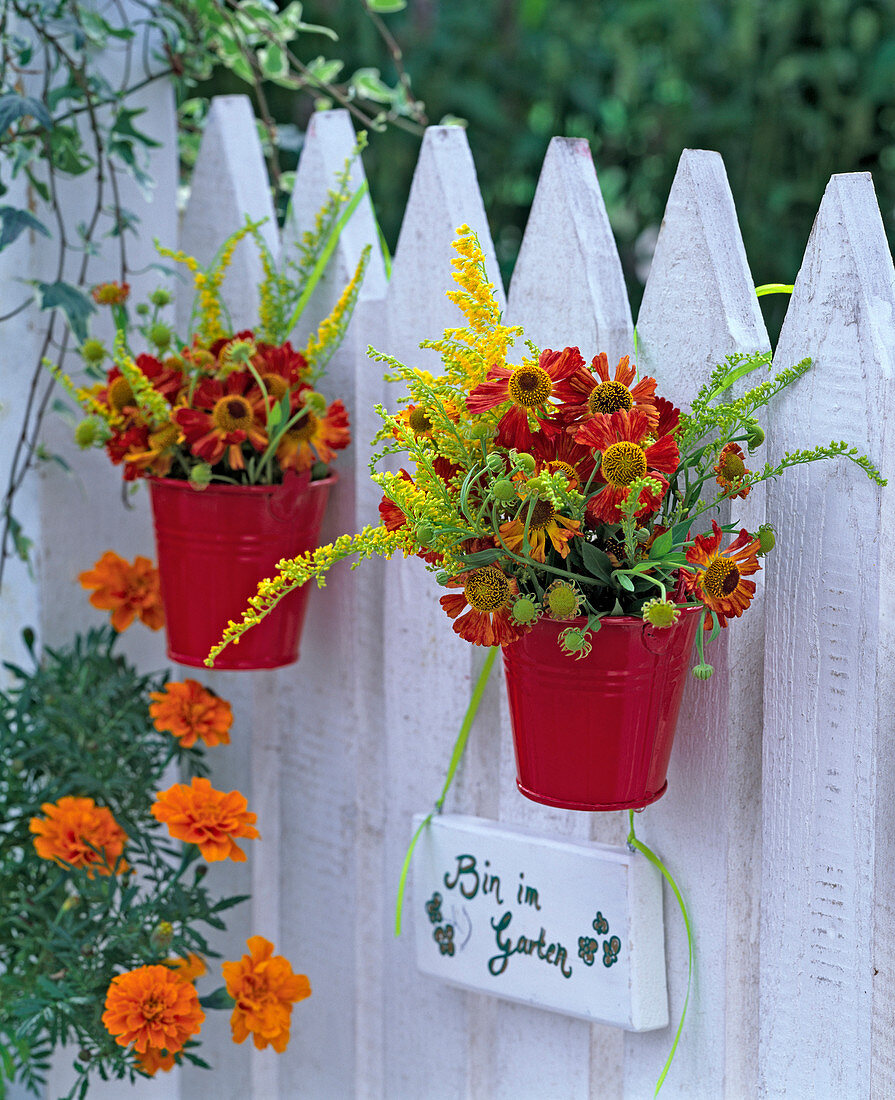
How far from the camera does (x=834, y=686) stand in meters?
0.99

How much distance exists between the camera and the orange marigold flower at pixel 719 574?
868 millimetres

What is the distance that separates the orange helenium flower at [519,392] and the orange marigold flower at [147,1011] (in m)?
0.65

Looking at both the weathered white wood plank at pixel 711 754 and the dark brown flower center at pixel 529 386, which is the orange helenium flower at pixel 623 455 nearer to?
the dark brown flower center at pixel 529 386

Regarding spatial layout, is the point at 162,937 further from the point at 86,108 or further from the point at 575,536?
the point at 86,108

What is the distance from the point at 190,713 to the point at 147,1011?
32cm

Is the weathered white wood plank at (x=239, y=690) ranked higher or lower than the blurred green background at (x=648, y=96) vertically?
lower

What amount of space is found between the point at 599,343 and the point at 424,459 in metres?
0.27

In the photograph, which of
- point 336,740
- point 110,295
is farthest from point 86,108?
point 336,740

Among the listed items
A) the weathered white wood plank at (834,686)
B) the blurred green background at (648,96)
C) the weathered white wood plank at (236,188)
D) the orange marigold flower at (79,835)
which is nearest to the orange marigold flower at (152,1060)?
the orange marigold flower at (79,835)

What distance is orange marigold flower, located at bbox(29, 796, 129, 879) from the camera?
4.27 ft

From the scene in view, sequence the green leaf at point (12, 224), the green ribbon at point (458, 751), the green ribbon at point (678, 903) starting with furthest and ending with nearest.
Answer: the green leaf at point (12, 224), the green ribbon at point (458, 751), the green ribbon at point (678, 903)

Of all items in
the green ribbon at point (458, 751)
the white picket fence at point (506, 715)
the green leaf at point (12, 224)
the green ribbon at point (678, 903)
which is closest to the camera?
the white picket fence at point (506, 715)

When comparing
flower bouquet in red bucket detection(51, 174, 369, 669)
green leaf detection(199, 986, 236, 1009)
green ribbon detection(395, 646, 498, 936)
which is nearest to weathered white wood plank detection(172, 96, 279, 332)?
flower bouquet in red bucket detection(51, 174, 369, 669)

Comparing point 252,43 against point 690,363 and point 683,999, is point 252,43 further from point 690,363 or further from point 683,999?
point 683,999
